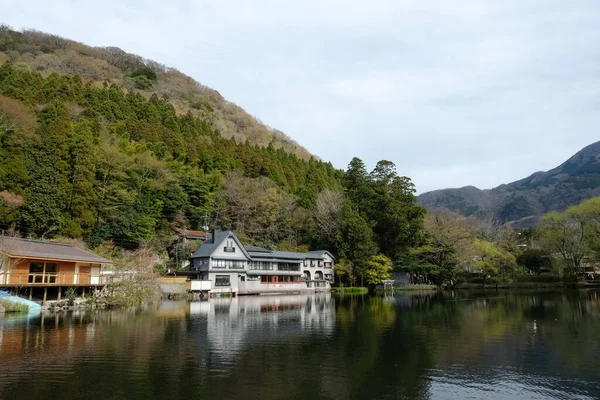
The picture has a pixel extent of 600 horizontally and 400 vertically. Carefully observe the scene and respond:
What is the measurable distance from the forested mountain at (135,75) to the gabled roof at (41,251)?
44.3 m

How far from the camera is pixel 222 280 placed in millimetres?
40188

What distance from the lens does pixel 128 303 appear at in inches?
1032

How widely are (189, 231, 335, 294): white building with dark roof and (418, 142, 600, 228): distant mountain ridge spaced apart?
65.5 m

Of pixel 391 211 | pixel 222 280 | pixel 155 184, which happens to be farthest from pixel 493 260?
pixel 155 184

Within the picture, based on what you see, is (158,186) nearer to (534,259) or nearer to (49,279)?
(49,279)

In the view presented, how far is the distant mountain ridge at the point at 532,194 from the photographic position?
419 ft

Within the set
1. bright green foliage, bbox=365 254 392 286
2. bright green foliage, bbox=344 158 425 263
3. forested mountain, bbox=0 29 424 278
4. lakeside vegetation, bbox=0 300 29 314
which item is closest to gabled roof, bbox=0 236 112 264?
lakeside vegetation, bbox=0 300 29 314

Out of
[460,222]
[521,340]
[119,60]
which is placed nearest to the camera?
[521,340]

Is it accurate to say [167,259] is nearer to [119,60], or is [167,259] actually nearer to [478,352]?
[478,352]

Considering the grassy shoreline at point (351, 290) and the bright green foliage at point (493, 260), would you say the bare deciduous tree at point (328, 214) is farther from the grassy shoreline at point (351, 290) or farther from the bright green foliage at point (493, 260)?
the bright green foliage at point (493, 260)

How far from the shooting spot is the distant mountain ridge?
127625mm

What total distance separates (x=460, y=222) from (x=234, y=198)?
99.5 ft

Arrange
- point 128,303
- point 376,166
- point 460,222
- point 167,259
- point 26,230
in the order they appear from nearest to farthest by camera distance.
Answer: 1. point 128,303
2. point 26,230
3. point 167,259
4. point 460,222
5. point 376,166

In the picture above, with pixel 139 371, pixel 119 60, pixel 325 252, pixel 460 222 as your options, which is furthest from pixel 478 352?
pixel 119 60
